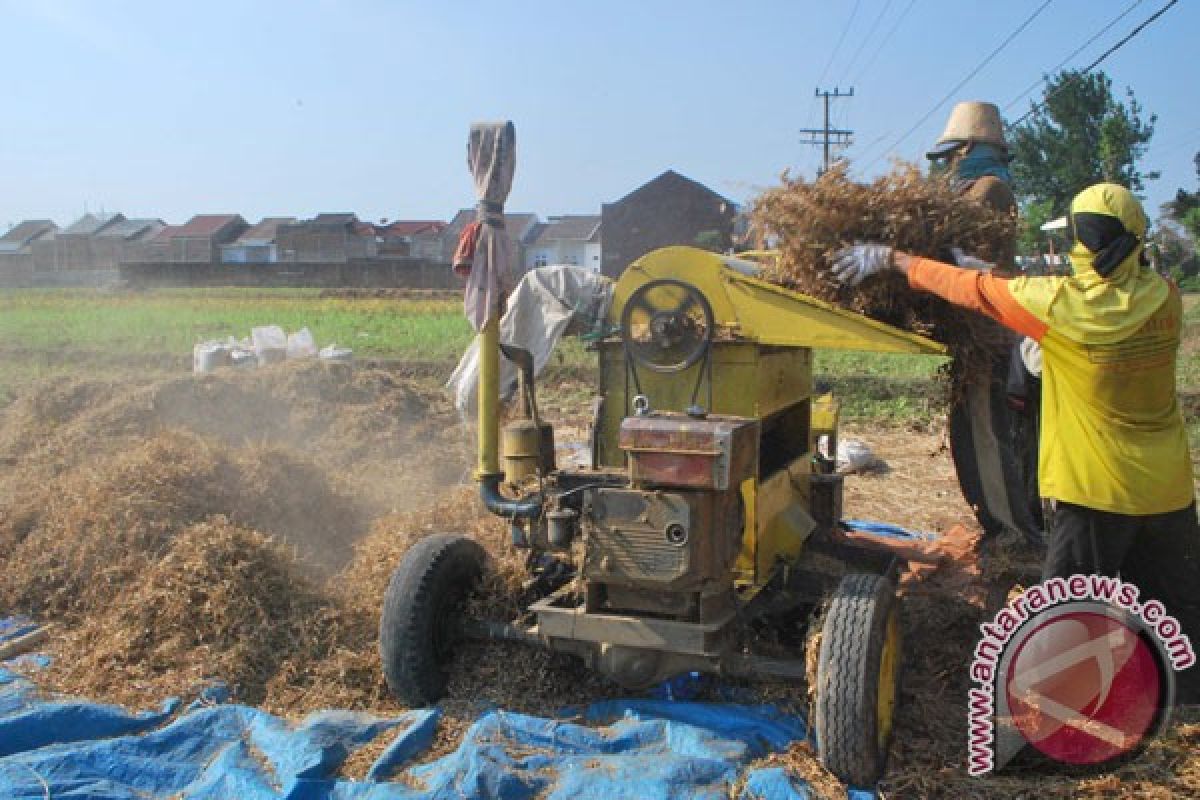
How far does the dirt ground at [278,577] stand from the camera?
410cm

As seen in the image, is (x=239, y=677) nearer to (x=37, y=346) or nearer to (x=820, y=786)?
(x=820, y=786)

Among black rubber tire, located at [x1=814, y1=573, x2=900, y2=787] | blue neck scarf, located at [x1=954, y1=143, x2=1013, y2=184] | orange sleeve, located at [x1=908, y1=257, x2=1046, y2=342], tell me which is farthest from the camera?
blue neck scarf, located at [x1=954, y1=143, x2=1013, y2=184]

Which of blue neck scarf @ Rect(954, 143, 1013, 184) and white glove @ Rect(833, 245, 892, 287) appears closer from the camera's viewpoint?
white glove @ Rect(833, 245, 892, 287)

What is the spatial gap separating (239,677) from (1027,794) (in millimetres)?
3366

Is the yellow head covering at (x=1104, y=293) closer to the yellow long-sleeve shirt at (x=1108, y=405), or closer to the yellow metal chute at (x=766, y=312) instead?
the yellow long-sleeve shirt at (x=1108, y=405)

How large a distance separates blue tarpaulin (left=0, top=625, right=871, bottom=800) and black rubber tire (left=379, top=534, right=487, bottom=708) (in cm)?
16

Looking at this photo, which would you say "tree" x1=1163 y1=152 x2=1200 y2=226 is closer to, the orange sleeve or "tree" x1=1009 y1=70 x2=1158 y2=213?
"tree" x1=1009 y1=70 x2=1158 y2=213

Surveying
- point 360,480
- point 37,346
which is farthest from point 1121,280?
point 37,346

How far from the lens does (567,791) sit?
346 cm

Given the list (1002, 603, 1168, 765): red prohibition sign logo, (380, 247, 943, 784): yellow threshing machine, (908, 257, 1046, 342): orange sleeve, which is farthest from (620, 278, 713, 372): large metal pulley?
(1002, 603, 1168, 765): red prohibition sign logo

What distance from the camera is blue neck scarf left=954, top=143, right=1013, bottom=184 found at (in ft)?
17.3

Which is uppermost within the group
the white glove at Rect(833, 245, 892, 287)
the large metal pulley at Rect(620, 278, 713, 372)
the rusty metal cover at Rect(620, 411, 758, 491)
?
the white glove at Rect(833, 245, 892, 287)

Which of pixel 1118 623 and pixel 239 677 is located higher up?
pixel 1118 623

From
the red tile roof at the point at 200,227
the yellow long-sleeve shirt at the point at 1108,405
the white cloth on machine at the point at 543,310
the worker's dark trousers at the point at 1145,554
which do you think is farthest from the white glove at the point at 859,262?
the red tile roof at the point at 200,227
